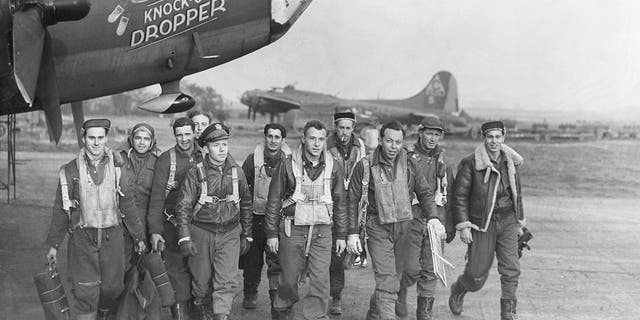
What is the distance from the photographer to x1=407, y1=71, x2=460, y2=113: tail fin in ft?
115

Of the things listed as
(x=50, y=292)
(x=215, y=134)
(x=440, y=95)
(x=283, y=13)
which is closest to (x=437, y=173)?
(x=215, y=134)

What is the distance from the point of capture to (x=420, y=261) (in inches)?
202

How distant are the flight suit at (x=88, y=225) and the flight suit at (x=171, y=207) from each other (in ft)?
1.41

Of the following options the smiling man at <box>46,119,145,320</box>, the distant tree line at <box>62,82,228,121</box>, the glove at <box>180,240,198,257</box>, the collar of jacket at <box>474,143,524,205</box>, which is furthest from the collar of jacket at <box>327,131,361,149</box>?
the distant tree line at <box>62,82,228,121</box>

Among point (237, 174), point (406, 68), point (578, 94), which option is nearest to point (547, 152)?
point (578, 94)

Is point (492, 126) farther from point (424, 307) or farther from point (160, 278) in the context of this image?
point (160, 278)

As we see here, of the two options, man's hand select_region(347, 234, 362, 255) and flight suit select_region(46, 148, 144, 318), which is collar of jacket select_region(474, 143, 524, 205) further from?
flight suit select_region(46, 148, 144, 318)

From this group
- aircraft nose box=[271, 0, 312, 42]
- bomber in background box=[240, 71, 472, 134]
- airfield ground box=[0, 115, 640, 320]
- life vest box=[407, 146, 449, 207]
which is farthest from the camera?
bomber in background box=[240, 71, 472, 134]

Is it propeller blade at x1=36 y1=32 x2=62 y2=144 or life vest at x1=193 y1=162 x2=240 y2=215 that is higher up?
propeller blade at x1=36 y1=32 x2=62 y2=144

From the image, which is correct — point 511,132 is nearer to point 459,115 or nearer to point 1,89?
point 459,115

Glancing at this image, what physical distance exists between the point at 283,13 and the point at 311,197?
3.05 meters

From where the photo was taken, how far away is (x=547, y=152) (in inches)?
1013

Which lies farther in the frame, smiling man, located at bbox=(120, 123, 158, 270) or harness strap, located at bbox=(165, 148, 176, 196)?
smiling man, located at bbox=(120, 123, 158, 270)

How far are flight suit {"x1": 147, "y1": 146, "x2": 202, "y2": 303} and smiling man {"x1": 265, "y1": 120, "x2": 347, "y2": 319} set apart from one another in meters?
0.82
